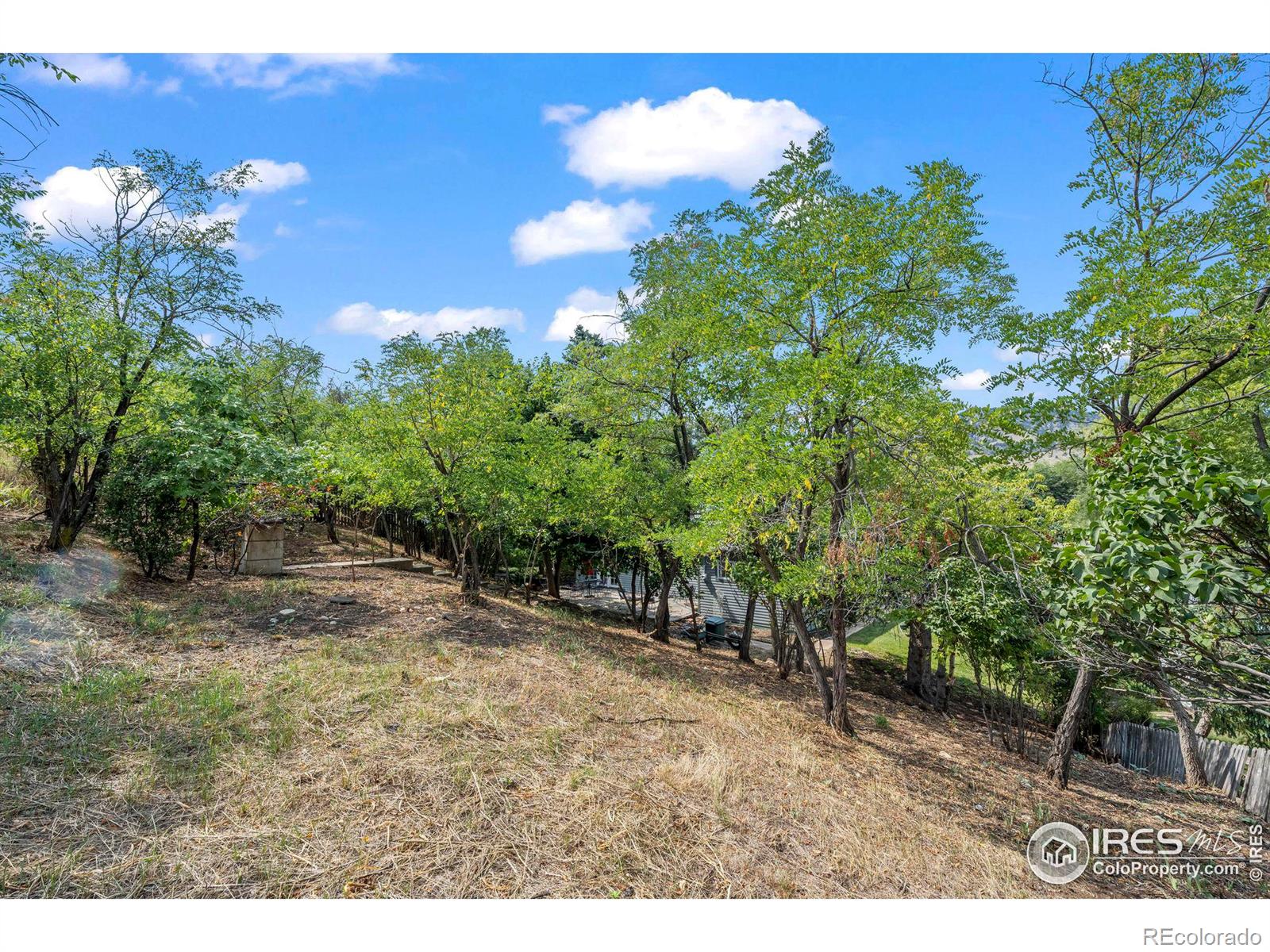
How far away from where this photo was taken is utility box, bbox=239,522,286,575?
929 cm

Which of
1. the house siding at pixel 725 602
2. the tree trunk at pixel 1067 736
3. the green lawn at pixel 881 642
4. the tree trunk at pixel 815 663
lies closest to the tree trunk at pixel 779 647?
the tree trunk at pixel 815 663

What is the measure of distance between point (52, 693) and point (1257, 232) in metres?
10.8

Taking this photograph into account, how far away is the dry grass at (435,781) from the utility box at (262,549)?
2012mm

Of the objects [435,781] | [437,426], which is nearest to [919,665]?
[437,426]

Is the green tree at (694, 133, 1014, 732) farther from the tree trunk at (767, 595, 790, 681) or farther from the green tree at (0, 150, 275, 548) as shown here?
the green tree at (0, 150, 275, 548)

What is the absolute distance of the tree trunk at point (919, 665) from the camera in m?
11.6

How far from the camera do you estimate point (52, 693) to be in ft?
13.0

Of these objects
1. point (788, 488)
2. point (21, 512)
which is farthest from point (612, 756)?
point (21, 512)

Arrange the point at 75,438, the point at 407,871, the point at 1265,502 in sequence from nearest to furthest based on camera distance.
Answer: the point at 1265,502 < the point at 407,871 < the point at 75,438

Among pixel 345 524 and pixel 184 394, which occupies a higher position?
pixel 184 394

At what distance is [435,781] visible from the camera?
3568 mm

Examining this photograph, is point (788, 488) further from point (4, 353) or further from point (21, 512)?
point (21, 512)

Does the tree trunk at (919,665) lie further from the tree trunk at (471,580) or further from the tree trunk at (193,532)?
the tree trunk at (193,532)

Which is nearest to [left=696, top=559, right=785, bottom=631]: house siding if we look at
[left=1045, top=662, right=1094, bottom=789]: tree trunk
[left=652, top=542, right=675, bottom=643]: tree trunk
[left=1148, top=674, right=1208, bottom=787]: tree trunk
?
[left=652, top=542, right=675, bottom=643]: tree trunk
